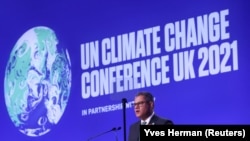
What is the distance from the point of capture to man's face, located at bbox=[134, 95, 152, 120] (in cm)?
425

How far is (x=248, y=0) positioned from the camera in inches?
154

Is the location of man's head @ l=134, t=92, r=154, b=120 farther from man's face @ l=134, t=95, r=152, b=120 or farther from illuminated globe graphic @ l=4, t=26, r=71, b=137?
illuminated globe graphic @ l=4, t=26, r=71, b=137

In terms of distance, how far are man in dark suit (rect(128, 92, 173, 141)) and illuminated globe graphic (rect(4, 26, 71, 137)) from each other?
77cm

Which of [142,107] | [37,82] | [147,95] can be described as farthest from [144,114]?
[37,82]

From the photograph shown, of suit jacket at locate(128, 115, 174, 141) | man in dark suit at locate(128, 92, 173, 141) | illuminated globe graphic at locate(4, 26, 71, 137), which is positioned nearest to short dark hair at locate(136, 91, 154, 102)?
man in dark suit at locate(128, 92, 173, 141)

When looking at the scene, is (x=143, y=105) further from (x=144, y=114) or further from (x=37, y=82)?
(x=37, y=82)

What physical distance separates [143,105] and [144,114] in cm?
8

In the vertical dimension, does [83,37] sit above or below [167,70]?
above

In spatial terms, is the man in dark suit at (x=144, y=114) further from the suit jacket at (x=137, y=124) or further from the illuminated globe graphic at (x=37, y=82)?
the illuminated globe graphic at (x=37, y=82)

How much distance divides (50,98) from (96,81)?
21.8 inches

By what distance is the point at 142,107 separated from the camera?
14.0ft

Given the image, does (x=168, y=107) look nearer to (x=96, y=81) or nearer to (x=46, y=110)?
(x=96, y=81)

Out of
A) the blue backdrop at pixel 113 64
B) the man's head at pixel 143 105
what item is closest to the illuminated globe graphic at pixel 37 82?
the blue backdrop at pixel 113 64

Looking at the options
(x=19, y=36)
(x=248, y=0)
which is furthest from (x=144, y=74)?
(x=19, y=36)
